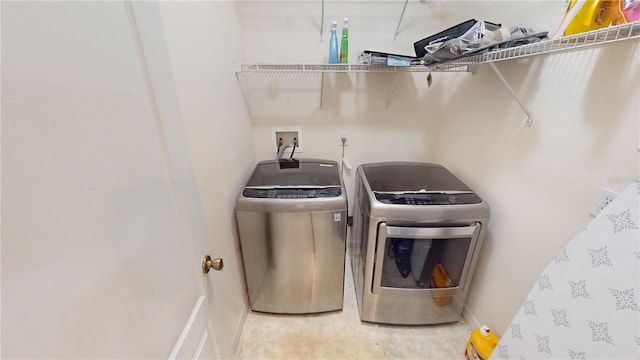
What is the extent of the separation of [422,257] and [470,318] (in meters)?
0.62

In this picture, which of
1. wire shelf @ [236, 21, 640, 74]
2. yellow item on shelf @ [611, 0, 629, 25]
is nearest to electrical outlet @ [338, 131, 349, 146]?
wire shelf @ [236, 21, 640, 74]

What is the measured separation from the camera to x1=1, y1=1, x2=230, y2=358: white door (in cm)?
→ 28

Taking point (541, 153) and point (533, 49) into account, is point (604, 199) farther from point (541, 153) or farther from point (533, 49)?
point (533, 49)

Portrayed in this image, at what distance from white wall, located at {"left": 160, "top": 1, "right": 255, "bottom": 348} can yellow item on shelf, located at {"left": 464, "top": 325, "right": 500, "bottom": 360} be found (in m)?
1.29

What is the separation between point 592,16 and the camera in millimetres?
772

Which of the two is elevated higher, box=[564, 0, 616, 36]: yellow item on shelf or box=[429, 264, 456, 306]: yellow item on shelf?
box=[564, 0, 616, 36]: yellow item on shelf

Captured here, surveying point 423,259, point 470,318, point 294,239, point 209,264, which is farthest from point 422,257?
point 209,264

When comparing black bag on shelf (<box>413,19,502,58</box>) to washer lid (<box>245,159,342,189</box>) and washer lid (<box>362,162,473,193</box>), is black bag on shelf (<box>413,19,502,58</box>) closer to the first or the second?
washer lid (<box>362,162,473,193</box>)

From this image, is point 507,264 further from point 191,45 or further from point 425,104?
point 191,45

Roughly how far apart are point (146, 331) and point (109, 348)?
91mm

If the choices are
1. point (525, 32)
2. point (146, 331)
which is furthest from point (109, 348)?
point (525, 32)

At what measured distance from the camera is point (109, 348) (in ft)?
1.33

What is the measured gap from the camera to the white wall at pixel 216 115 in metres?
0.89

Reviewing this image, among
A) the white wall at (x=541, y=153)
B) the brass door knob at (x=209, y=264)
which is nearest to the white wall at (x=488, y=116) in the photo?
the white wall at (x=541, y=153)
